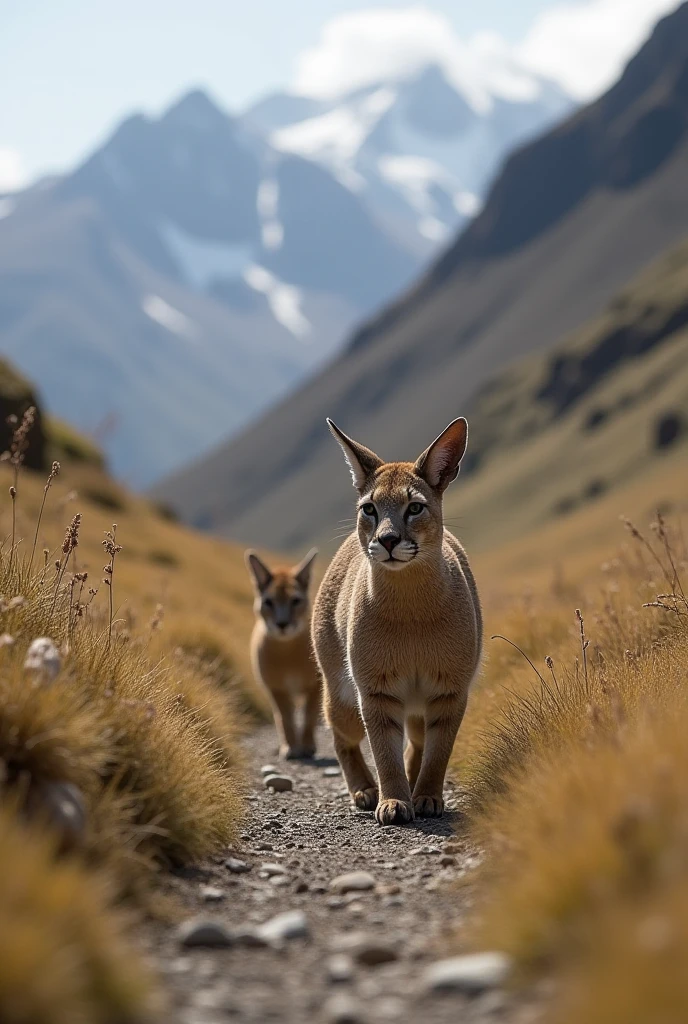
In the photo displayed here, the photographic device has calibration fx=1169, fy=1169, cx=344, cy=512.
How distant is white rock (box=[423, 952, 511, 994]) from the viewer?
420cm

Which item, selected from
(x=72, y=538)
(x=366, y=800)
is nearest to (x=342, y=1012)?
(x=72, y=538)

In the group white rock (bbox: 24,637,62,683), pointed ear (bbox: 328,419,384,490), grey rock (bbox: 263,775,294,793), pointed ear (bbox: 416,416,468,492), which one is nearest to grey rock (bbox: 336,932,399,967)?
white rock (bbox: 24,637,62,683)

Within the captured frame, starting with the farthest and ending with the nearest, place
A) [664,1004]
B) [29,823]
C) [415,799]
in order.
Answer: [415,799] < [29,823] < [664,1004]

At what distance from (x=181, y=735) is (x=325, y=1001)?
3.34 m

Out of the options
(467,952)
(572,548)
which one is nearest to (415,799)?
(467,952)

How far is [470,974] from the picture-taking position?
167 inches

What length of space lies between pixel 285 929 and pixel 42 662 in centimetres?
193

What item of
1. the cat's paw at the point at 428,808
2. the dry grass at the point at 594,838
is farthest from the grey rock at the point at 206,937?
the cat's paw at the point at 428,808

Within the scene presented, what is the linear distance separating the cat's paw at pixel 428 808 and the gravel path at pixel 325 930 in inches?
3.9

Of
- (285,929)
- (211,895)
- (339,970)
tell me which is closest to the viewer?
(339,970)

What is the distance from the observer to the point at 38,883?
4.19m

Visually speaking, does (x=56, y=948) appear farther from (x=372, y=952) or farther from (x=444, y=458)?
Answer: (x=444, y=458)

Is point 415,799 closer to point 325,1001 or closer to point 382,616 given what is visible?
point 382,616

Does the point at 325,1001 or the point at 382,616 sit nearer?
the point at 325,1001
